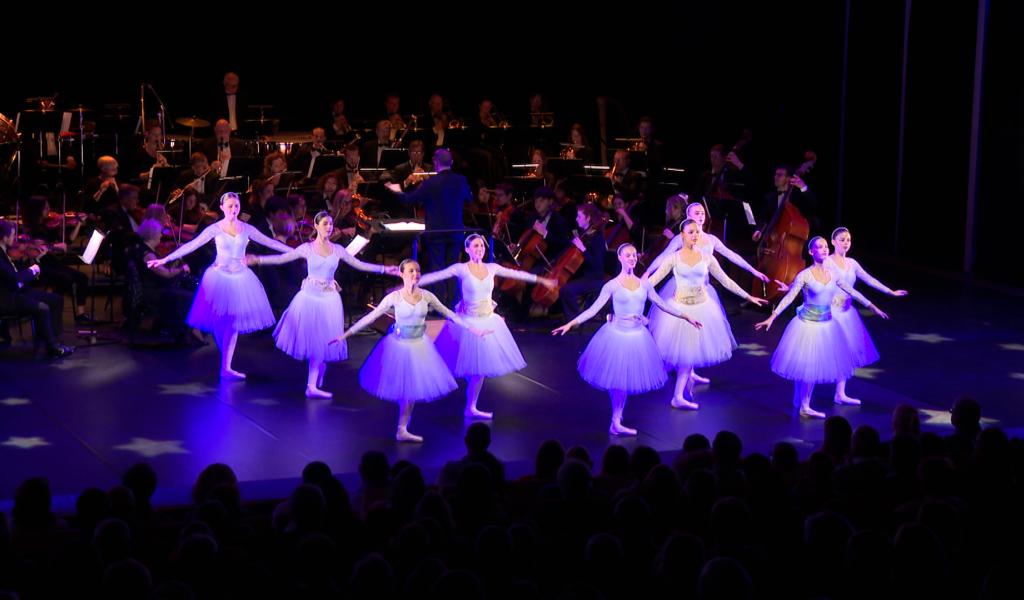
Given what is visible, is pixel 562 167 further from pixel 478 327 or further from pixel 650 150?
pixel 478 327

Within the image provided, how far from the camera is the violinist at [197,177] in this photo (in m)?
13.2

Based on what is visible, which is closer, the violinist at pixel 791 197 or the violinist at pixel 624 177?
the violinist at pixel 791 197

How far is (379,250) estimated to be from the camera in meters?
12.6

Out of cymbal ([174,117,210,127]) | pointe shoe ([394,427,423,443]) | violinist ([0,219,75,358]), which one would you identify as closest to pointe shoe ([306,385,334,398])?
pointe shoe ([394,427,423,443])

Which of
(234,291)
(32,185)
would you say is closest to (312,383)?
(234,291)

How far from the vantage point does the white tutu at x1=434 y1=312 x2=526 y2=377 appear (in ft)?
29.6

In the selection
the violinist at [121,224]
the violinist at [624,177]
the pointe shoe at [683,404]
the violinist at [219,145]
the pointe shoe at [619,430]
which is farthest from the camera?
the violinist at [624,177]

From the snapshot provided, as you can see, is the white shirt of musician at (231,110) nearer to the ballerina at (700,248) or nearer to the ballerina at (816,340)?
the ballerina at (700,248)

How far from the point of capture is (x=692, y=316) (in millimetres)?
9539

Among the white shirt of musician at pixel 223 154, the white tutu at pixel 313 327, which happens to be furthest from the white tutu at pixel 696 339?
the white shirt of musician at pixel 223 154

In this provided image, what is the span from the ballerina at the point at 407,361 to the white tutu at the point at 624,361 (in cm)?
97

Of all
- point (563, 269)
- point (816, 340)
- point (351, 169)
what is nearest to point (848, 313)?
point (816, 340)

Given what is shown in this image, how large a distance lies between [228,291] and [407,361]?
81.4 inches

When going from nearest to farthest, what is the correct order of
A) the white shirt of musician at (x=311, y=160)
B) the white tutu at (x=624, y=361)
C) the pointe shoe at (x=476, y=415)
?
the white tutu at (x=624, y=361)
the pointe shoe at (x=476, y=415)
the white shirt of musician at (x=311, y=160)
